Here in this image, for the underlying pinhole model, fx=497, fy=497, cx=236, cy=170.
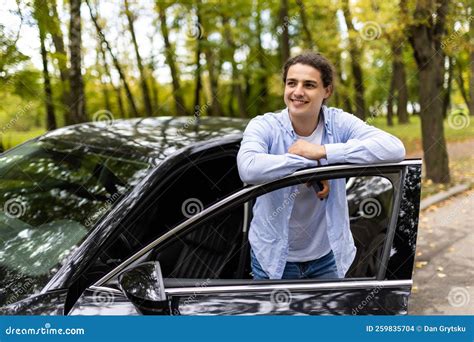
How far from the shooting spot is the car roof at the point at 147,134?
7.25ft

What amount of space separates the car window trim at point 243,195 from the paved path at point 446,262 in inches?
44.9

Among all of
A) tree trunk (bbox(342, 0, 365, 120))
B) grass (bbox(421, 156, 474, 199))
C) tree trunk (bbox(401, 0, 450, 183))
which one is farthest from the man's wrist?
tree trunk (bbox(342, 0, 365, 120))

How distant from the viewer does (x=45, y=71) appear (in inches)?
181

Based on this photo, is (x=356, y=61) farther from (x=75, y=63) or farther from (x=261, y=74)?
(x=75, y=63)

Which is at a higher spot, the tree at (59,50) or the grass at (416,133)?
the tree at (59,50)

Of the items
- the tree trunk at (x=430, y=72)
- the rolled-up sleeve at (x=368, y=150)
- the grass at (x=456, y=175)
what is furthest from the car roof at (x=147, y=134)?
the tree trunk at (x=430, y=72)

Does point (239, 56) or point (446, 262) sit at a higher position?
point (239, 56)

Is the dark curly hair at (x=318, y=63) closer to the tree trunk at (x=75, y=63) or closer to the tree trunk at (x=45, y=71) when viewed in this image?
the tree trunk at (x=45, y=71)

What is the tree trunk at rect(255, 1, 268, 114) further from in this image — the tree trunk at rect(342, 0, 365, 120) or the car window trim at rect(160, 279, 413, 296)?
the car window trim at rect(160, 279, 413, 296)

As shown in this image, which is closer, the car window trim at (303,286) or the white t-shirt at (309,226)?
the car window trim at (303,286)

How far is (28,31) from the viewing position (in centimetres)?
414
